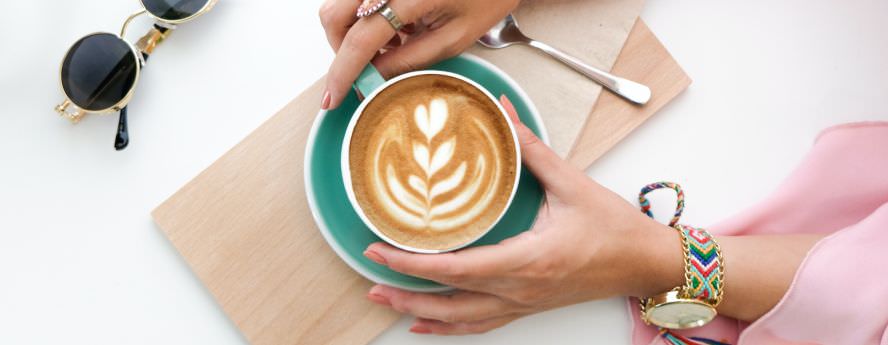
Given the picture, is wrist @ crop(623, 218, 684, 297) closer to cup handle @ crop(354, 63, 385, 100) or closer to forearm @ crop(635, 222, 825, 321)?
forearm @ crop(635, 222, 825, 321)

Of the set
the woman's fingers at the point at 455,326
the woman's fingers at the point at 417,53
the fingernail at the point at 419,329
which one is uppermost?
the woman's fingers at the point at 417,53

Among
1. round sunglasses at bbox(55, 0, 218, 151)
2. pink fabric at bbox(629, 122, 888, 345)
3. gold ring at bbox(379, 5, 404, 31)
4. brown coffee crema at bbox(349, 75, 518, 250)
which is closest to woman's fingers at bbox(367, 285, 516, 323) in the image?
brown coffee crema at bbox(349, 75, 518, 250)

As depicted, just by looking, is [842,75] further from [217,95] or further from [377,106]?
[217,95]

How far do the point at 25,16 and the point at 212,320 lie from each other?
54 centimetres

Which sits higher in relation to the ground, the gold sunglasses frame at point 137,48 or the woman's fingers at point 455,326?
the gold sunglasses frame at point 137,48

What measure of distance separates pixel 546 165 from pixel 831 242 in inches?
16.2

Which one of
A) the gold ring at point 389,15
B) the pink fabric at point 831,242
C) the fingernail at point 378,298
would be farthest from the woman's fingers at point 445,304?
the gold ring at point 389,15

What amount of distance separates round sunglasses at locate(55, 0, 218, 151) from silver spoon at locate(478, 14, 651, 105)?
0.42m

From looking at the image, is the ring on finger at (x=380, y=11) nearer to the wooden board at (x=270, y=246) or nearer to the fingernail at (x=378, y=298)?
the wooden board at (x=270, y=246)

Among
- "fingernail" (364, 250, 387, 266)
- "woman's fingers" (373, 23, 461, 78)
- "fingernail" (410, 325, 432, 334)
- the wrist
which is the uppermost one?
"woman's fingers" (373, 23, 461, 78)

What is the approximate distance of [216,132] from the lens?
95cm

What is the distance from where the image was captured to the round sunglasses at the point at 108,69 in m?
0.92

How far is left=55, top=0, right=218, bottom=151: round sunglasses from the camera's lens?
92cm

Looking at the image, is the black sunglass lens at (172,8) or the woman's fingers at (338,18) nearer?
the woman's fingers at (338,18)
